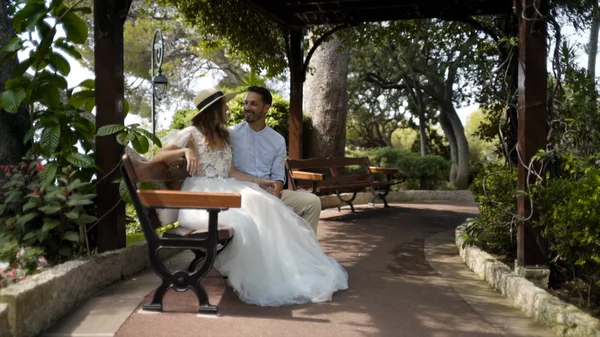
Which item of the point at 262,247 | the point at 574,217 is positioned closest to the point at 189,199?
the point at 262,247

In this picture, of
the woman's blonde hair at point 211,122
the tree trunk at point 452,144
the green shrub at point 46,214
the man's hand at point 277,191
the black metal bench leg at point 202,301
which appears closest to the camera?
the black metal bench leg at point 202,301

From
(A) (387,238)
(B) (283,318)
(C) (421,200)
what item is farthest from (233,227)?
(C) (421,200)

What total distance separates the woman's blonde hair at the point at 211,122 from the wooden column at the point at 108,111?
0.75m

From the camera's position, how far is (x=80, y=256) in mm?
4730

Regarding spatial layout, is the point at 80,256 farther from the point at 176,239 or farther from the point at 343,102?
the point at 343,102

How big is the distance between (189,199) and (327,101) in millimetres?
8596

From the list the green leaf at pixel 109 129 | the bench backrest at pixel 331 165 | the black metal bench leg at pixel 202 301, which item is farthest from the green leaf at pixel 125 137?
the bench backrest at pixel 331 165

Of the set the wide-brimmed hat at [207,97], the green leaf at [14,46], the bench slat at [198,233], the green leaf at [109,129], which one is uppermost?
the green leaf at [14,46]

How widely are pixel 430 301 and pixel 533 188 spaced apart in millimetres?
1354

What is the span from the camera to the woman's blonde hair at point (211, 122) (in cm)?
505

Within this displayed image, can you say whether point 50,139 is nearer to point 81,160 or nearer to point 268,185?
point 81,160

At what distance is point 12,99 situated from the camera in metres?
4.93

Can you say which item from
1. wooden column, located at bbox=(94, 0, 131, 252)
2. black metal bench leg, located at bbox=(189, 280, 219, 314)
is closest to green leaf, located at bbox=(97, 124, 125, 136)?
wooden column, located at bbox=(94, 0, 131, 252)

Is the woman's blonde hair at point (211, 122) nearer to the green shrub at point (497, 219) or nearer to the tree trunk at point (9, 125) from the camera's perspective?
the tree trunk at point (9, 125)
